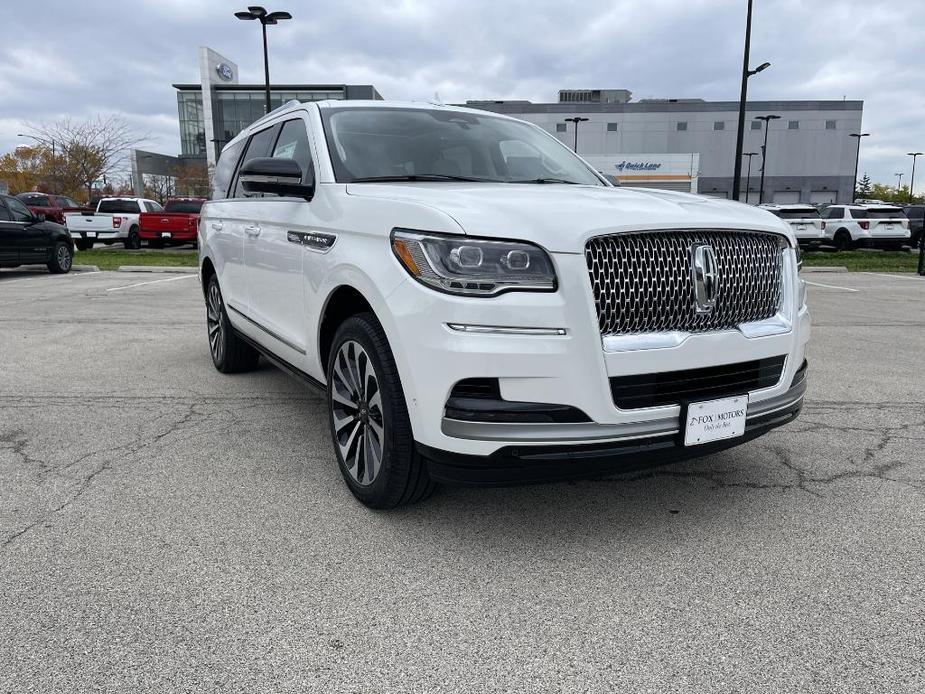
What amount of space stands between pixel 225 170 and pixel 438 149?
2.51 meters

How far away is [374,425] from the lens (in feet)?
10.2

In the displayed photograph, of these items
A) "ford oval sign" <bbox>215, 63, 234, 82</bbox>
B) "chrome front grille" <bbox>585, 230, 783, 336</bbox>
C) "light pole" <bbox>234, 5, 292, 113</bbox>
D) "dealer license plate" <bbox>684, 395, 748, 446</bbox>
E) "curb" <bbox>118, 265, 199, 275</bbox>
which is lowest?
"curb" <bbox>118, 265, 199, 275</bbox>

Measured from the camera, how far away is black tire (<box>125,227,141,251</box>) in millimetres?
25322

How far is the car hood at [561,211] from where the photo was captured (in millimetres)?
2592

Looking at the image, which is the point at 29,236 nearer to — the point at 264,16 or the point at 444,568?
the point at 264,16

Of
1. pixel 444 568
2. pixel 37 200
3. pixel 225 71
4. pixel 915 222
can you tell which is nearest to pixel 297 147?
pixel 444 568

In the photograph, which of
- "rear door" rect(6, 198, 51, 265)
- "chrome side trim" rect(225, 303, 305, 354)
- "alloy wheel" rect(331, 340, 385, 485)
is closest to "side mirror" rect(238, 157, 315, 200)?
"chrome side trim" rect(225, 303, 305, 354)

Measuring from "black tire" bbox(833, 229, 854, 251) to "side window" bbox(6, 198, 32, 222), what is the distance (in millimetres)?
25248

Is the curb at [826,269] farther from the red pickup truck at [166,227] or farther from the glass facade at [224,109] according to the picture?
the glass facade at [224,109]

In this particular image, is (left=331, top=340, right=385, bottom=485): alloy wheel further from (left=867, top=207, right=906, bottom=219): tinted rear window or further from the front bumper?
(left=867, top=207, right=906, bottom=219): tinted rear window

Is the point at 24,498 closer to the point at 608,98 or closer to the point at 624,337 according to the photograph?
the point at 624,337

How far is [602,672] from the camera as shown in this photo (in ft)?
6.96

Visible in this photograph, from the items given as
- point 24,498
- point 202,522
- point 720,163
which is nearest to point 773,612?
point 202,522

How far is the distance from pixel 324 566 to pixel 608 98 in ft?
268
